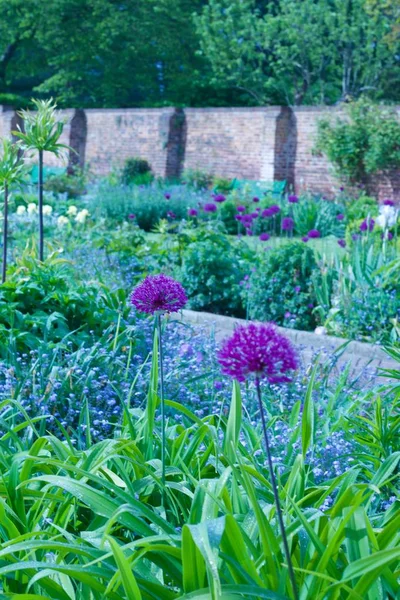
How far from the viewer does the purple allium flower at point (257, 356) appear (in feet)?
4.68

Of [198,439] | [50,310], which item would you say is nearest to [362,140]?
[50,310]

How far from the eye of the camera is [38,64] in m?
35.0

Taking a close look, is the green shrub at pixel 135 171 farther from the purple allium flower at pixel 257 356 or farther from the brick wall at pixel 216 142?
the purple allium flower at pixel 257 356

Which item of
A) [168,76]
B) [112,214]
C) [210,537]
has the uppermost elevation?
[168,76]

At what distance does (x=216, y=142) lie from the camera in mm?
21922

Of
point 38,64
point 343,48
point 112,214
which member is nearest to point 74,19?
point 38,64

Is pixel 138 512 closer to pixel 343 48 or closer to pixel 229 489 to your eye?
pixel 229 489

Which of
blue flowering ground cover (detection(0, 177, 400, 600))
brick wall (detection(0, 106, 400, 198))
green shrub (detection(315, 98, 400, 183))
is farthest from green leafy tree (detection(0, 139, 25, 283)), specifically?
brick wall (detection(0, 106, 400, 198))

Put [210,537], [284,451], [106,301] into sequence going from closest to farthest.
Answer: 1. [210,537]
2. [284,451]
3. [106,301]

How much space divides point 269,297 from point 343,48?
25407mm

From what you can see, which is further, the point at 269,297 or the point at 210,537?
the point at 269,297

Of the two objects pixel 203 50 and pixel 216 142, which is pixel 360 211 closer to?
pixel 216 142

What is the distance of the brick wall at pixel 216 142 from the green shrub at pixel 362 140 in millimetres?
364

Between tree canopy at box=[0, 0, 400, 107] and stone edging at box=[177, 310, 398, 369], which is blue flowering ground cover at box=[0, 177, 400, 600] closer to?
stone edging at box=[177, 310, 398, 369]
